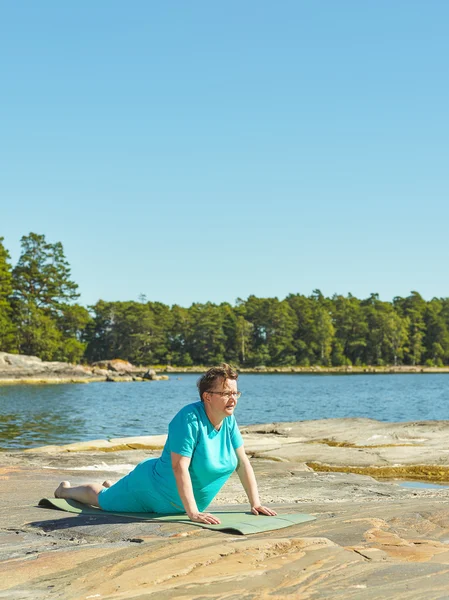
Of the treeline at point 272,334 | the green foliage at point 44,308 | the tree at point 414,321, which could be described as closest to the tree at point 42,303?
the green foliage at point 44,308

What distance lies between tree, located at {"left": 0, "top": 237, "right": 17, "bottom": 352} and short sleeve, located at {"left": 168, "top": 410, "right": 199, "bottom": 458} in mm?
82571

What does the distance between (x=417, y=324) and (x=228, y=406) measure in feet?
453

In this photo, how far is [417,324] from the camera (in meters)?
139

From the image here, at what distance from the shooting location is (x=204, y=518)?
6324 millimetres

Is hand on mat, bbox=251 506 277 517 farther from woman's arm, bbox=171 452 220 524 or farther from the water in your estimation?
the water

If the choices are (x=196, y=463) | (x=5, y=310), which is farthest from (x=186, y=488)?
(x=5, y=310)

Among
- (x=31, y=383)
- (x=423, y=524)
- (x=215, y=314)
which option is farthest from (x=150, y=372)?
(x=423, y=524)

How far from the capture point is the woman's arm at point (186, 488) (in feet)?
20.2

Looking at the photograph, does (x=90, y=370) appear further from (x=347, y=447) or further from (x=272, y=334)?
(x=347, y=447)

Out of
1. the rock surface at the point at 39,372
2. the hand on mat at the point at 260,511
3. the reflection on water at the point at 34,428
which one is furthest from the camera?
the rock surface at the point at 39,372

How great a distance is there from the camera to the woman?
6199 mm

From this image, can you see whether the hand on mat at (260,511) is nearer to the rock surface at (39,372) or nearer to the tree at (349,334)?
the rock surface at (39,372)

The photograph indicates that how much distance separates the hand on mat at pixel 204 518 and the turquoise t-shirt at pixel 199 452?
0.94ft

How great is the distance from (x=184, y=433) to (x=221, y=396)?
0.43 metres
